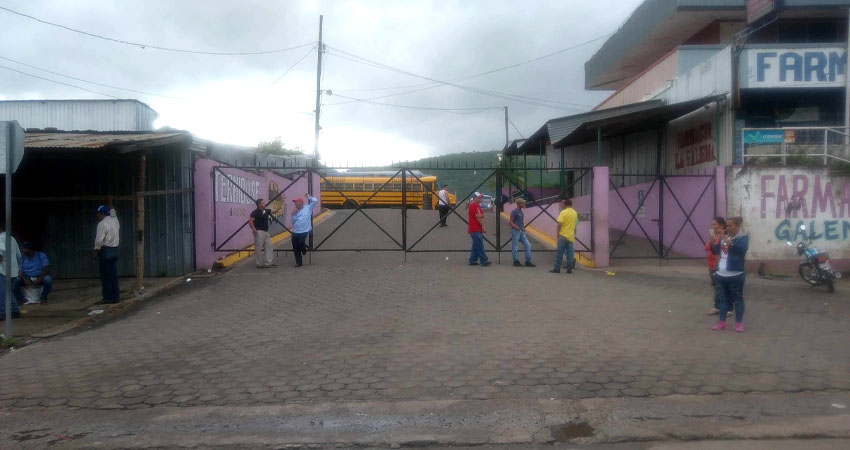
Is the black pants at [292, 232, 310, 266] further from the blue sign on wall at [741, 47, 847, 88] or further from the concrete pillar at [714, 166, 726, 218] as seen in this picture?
the blue sign on wall at [741, 47, 847, 88]

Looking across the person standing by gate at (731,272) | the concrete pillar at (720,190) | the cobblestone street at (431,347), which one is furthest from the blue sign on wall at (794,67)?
the person standing by gate at (731,272)

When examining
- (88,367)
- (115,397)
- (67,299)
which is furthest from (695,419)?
(67,299)

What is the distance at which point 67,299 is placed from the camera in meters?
12.2

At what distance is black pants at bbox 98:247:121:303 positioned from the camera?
440 inches

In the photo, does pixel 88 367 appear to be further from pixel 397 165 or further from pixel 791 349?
pixel 397 165

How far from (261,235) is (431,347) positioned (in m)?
7.58

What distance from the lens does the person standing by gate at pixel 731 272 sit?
28.4 feet

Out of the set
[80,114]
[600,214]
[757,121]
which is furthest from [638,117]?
[80,114]

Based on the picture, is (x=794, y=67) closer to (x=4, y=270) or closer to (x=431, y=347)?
(x=431, y=347)

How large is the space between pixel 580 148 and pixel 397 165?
1315cm

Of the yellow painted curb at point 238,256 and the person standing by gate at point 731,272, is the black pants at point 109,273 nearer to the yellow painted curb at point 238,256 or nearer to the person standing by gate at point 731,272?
the yellow painted curb at point 238,256

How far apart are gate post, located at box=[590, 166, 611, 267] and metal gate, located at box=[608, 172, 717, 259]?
35 cm

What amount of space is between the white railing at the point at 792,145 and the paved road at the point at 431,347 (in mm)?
3332

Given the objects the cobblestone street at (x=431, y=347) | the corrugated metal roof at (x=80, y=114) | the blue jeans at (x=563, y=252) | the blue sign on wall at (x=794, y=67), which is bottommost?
the cobblestone street at (x=431, y=347)
